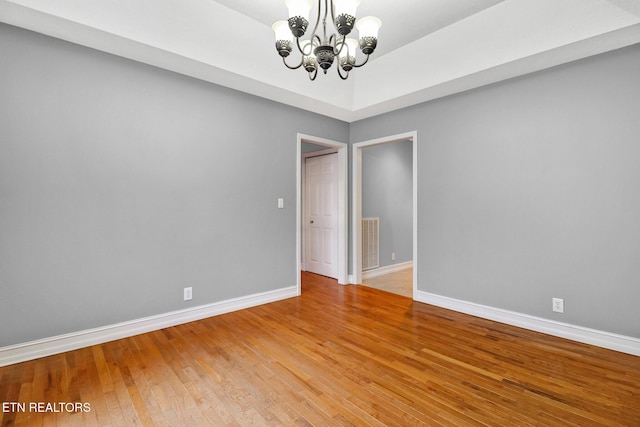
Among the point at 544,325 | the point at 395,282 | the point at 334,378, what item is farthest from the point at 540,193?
the point at 334,378

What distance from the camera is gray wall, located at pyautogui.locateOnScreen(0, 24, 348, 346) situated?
227cm

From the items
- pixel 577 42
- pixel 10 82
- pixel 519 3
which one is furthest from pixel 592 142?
pixel 10 82

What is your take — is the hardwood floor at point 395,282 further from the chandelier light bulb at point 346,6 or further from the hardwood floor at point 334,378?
the chandelier light bulb at point 346,6

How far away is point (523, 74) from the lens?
2.90 metres

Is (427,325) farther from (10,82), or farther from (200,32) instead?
(10,82)

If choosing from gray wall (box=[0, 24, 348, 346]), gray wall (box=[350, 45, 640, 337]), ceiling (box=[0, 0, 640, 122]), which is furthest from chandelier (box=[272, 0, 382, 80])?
gray wall (box=[350, 45, 640, 337])

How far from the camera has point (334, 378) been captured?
207 cm

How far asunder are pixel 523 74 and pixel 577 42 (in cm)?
58

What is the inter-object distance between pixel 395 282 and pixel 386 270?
2.00ft

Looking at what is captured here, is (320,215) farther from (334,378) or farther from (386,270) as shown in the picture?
(334,378)

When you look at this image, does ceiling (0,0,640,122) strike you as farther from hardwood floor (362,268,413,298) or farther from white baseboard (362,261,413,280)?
white baseboard (362,261,413,280)

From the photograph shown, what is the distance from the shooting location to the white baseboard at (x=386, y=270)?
4.94 m

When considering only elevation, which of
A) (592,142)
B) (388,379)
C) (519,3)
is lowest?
(388,379)

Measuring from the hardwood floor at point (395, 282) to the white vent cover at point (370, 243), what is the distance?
0.83ft
